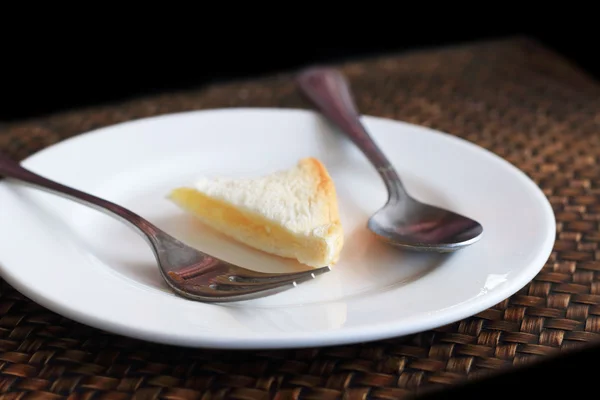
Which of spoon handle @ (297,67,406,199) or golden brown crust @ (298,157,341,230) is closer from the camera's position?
golden brown crust @ (298,157,341,230)

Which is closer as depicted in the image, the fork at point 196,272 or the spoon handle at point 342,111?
the fork at point 196,272

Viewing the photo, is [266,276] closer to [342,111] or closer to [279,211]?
[279,211]

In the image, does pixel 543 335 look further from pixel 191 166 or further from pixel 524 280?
pixel 191 166

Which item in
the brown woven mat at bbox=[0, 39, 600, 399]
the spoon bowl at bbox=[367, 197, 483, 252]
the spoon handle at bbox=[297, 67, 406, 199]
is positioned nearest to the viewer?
the brown woven mat at bbox=[0, 39, 600, 399]

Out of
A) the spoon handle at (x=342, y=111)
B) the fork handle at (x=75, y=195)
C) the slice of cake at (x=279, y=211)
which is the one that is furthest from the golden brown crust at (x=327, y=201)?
the fork handle at (x=75, y=195)

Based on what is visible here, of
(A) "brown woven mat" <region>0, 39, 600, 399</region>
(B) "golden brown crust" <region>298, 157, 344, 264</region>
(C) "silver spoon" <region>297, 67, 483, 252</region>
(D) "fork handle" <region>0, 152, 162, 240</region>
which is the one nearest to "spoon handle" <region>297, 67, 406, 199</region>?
(C) "silver spoon" <region>297, 67, 483, 252</region>

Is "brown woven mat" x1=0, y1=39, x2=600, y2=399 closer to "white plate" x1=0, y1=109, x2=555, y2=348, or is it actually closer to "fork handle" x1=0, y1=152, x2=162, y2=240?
"white plate" x1=0, y1=109, x2=555, y2=348

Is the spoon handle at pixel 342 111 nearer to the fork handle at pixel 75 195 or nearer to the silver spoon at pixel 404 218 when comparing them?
the silver spoon at pixel 404 218
